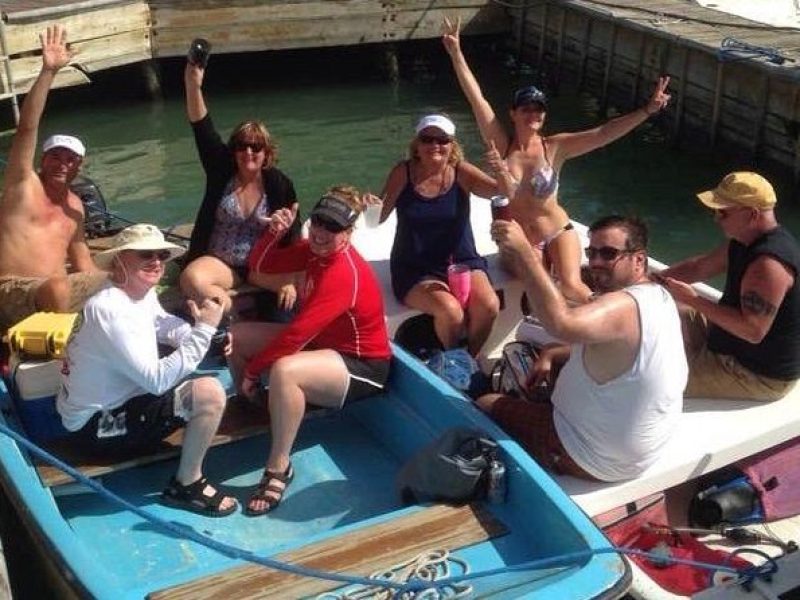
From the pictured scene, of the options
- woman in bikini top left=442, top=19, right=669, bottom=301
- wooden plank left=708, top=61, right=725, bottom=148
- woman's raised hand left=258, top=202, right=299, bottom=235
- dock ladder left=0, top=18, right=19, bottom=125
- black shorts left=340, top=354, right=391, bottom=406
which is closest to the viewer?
black shorts left=340, top=354, right=391, bottom=406

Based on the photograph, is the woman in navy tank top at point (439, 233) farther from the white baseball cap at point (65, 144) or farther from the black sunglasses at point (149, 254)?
the black sunglasses at point (149, 254)

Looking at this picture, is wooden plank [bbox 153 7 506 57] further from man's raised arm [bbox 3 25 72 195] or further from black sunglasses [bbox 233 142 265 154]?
black sunglasses [bbox 233 142 265 154]

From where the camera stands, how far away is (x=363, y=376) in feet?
18.3

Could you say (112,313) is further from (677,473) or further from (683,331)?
(683,331)

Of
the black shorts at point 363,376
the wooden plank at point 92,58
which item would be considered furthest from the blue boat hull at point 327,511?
the wooden plank at point 92,58

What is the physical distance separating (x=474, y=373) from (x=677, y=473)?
1325 mm

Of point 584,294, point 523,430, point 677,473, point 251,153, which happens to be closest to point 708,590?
point 677,473

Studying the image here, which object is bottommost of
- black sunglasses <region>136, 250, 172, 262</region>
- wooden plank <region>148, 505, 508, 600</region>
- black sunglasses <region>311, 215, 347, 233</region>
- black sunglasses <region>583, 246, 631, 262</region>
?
wooden plank <region>148, 505, 508, 600</region>

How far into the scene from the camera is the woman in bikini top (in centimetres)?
684

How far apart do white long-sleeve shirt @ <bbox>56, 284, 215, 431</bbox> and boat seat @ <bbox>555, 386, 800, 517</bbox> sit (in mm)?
1820

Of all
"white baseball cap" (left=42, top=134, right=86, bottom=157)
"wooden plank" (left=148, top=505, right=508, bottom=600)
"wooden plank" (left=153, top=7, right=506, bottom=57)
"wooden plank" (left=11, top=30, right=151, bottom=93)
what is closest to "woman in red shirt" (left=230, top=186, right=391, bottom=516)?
"wooden plank" (left=148, top=505, right=508, bottom=600)

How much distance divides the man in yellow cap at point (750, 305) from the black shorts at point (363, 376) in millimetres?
1504

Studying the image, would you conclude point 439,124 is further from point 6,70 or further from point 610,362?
point 6,70

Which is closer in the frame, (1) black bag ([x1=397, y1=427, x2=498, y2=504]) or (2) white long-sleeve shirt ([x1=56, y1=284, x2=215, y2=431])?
(2) white long-sleeve shirt ([x1=56, y1=284, x2=215, y2=431])
